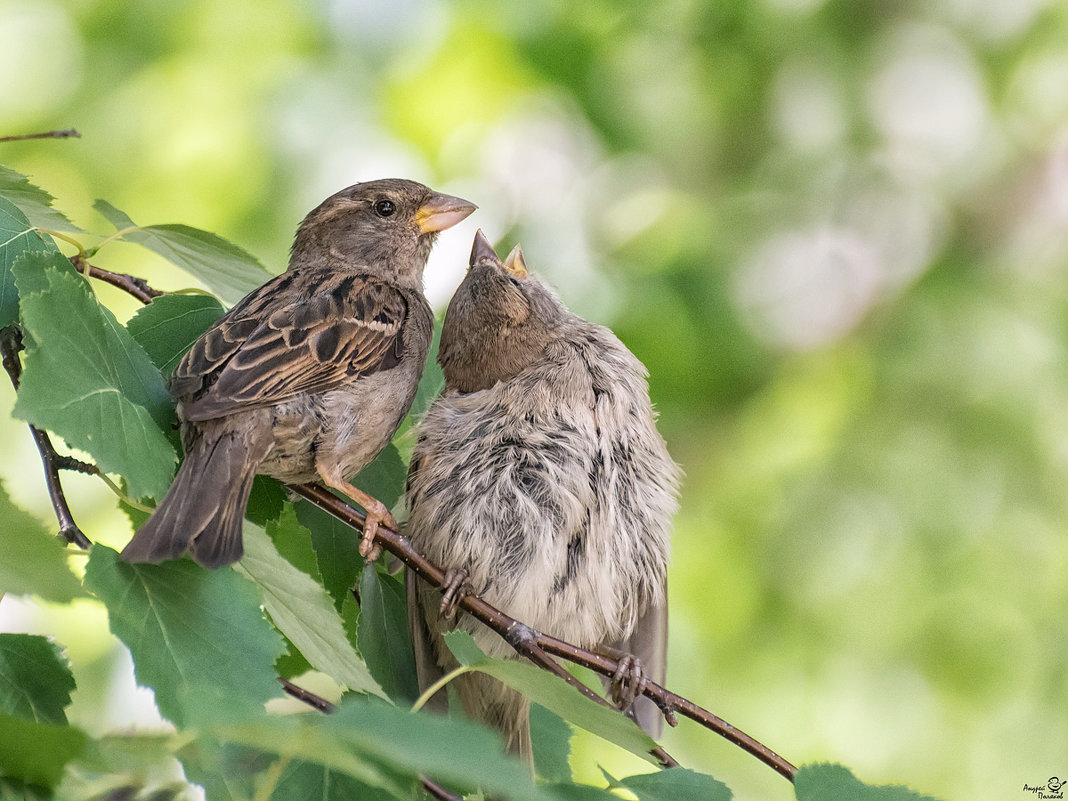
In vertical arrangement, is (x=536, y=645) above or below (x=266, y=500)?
below

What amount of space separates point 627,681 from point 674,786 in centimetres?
67

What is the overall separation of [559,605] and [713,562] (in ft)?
8.33

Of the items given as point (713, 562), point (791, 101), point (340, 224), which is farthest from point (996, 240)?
point (340, 224)

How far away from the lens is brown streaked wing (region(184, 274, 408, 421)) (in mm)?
1728

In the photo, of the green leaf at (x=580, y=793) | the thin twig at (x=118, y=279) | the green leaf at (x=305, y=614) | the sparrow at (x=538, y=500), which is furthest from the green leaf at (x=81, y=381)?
the sparrow at (x=538, y=500)

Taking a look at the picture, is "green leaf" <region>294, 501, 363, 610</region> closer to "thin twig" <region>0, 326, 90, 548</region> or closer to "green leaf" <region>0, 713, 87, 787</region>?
"thin twig" <region>0, 326, 90, 548</region>

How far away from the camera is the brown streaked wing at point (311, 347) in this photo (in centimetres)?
173

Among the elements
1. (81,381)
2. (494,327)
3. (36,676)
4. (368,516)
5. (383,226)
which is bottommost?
(36,676)

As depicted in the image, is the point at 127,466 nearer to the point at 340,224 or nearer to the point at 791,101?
the point at 340,224

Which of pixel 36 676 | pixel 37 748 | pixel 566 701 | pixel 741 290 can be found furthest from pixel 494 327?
pixel 741 290

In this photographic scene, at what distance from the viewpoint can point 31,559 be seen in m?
1.08

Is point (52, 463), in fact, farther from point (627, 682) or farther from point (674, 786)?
point (627, 682)

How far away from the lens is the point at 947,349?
4520 millimetres

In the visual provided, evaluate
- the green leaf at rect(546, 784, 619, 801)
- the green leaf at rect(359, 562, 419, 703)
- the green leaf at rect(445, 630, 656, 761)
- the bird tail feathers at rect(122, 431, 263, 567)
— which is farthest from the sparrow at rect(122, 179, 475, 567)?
the green leaf at rect(546, 784, 619, 801)
